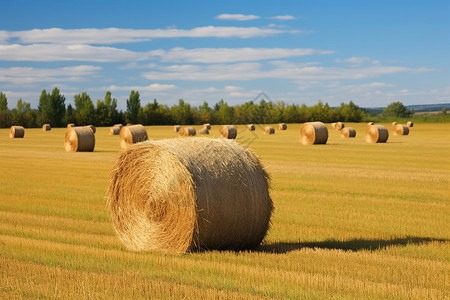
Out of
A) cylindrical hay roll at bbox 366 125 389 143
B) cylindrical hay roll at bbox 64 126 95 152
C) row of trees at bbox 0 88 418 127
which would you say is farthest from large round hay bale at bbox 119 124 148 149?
row of trees at bbox 0 88 418 127

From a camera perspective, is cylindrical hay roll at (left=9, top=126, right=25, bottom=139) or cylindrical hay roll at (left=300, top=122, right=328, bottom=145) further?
cylindrical hay roll at (left=9, top=126, right=25, bottom=139)

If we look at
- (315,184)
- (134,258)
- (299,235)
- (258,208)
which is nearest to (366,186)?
(315,184)

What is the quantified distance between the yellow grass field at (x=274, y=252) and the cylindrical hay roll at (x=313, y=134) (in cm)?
2175

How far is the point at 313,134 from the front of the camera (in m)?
42.0

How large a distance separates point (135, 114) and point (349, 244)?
3744 inches

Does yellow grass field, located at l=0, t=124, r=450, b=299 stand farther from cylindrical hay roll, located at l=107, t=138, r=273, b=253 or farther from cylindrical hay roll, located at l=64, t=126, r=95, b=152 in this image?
cylindrical hay roll, located at l=64, t=126, r=95, b=152

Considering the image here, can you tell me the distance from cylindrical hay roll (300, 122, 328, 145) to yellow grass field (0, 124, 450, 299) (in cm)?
2175

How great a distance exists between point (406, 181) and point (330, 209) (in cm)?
683

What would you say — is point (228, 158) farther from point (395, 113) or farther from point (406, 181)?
point (395, 113)

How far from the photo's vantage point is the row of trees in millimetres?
94438

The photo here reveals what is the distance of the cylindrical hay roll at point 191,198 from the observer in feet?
31.6

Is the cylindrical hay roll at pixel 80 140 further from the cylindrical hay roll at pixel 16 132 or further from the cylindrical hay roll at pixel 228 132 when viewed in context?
the cylindrical hay roll at pixel 16 132

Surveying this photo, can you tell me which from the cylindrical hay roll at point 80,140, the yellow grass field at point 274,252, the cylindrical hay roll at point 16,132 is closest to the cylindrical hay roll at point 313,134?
the cylindrical hay roll at point 80,140

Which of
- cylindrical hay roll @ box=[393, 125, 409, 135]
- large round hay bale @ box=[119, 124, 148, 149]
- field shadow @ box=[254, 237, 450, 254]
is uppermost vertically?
large round hay bale @ box=[119, 124, 148, 149]
